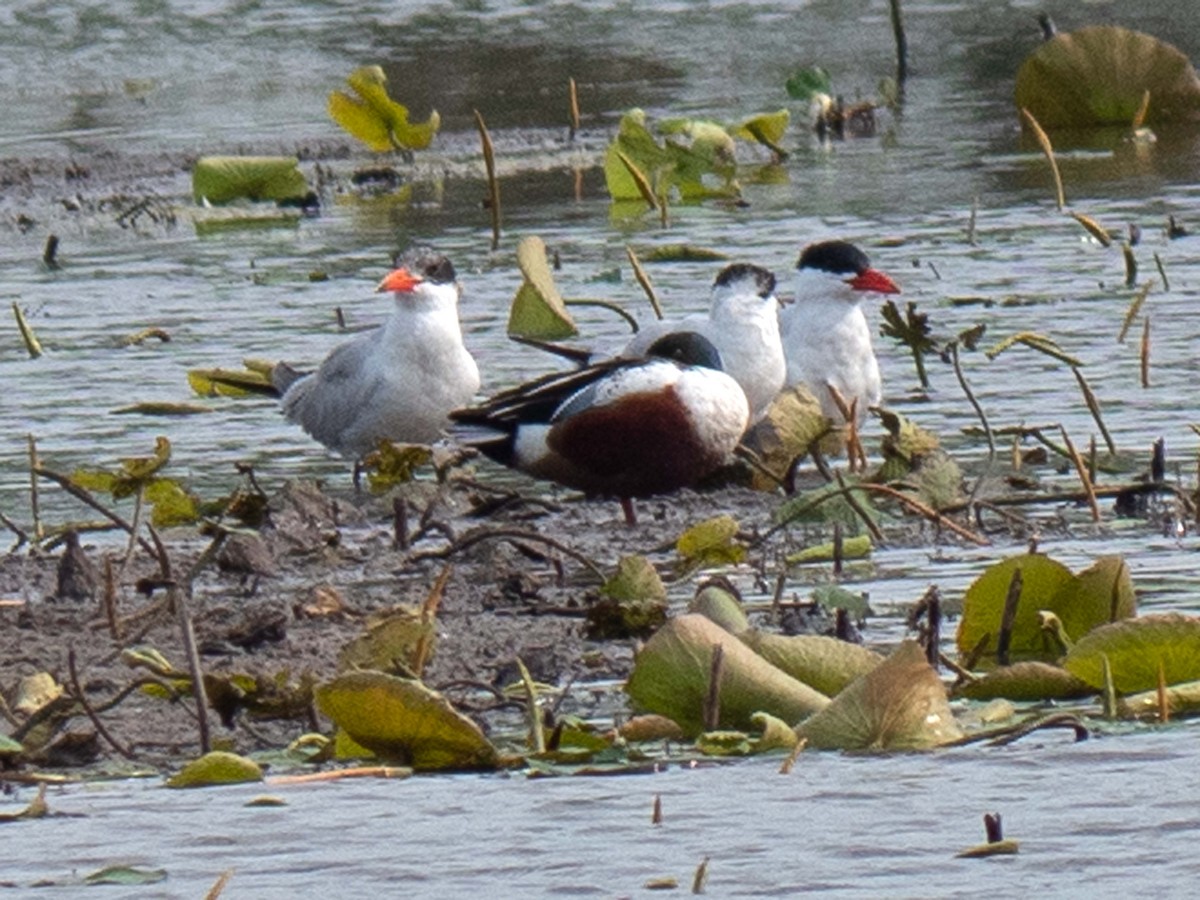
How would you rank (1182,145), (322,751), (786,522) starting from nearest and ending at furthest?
(322,751) < (786,522) < (1182,145)

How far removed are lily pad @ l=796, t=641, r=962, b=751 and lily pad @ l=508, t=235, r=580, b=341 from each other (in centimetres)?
546

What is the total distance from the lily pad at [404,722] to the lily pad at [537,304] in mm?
5402

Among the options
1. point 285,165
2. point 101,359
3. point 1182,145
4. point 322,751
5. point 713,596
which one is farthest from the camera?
point 1182,145

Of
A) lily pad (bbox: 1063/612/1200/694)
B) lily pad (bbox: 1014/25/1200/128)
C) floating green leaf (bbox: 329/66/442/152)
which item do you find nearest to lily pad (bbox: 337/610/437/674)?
lily pad (bbox: 1063/612/1200/694)

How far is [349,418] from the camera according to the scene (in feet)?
32.1

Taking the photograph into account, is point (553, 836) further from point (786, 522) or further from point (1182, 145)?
point (1182, 145)

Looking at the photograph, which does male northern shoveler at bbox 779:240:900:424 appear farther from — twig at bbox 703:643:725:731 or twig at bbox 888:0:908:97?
twig at bbox 888:0:908:97

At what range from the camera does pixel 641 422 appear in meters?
8.21

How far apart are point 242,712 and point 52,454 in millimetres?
4104

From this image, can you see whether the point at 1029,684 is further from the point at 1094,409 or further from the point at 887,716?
the point at 1094,409

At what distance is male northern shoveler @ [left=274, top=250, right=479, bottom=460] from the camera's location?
9727mm

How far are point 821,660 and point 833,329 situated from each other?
13.8 ft

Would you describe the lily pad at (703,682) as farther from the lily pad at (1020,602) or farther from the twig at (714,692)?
the lily pad at (1020,602)

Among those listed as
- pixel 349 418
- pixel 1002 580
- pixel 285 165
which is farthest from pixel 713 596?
pixel 285 165
